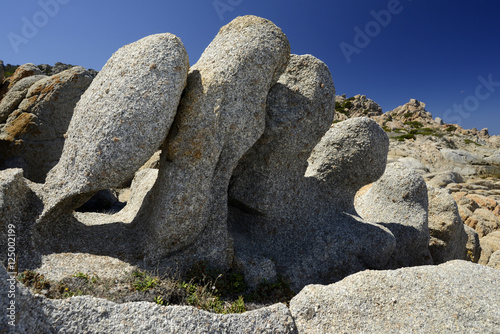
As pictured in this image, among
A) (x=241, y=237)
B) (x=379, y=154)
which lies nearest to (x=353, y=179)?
(x=379, y=154)

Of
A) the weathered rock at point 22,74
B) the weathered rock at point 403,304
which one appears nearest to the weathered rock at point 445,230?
the weathered rock at point 403,304

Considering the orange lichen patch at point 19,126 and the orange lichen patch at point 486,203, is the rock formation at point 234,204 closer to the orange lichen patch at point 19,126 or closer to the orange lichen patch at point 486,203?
the orange lichen patch at point 19,126

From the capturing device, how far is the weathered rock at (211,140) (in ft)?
20.7

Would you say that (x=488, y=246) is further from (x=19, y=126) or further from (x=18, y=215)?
(x=19, y=126)

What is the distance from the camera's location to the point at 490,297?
16.3 feet

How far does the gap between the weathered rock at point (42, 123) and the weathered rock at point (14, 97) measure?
638 millimetres

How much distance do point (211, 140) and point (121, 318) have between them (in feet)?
11.5

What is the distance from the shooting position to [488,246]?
12789 millimetres

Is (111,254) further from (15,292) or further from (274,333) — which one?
(274,333)

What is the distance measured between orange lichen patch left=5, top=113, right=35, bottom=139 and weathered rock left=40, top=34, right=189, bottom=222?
5265mm

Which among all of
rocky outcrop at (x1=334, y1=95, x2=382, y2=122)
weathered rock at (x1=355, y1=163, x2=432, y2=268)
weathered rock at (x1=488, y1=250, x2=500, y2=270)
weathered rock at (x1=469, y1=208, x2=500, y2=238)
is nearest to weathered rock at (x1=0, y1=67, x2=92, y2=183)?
weathered rock at (x1=355, y1=163, x2=432, y2=268)

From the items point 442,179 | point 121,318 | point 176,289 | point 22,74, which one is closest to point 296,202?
point 176,289

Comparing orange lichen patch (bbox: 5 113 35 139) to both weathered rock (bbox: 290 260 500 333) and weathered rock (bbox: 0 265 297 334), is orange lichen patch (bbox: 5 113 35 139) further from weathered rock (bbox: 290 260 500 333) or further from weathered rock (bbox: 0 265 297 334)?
weathered rock (bbox: 290 260 500 333)

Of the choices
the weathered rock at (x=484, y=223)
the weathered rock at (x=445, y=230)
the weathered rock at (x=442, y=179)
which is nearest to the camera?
the weathered rock at (x=445, y=230)
